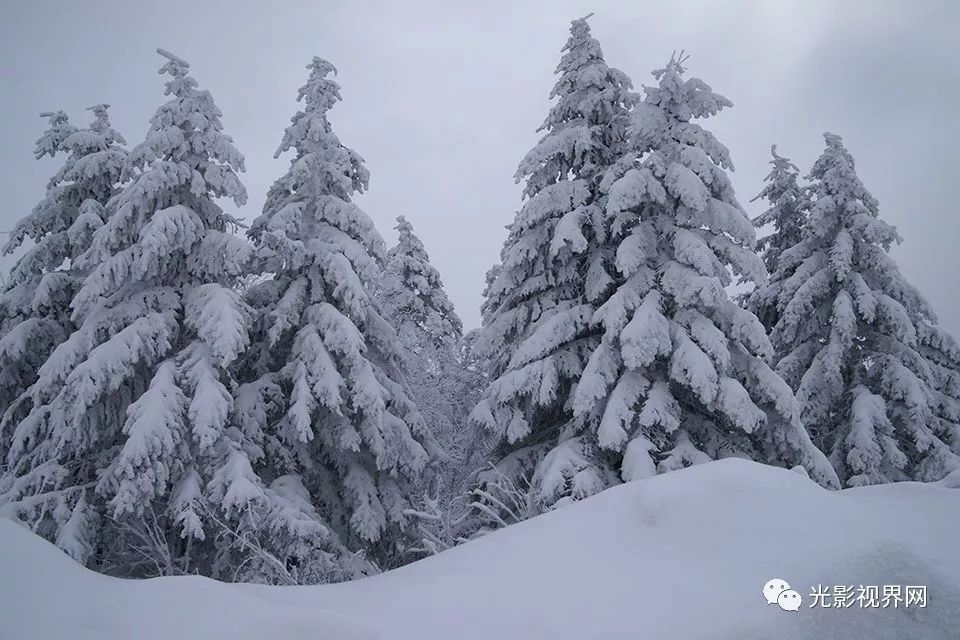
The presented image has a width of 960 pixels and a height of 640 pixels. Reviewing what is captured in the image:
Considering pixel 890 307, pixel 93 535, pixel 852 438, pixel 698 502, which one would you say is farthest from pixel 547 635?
pixel 890 307

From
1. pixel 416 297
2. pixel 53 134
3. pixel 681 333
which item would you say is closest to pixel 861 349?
pixel 681 333

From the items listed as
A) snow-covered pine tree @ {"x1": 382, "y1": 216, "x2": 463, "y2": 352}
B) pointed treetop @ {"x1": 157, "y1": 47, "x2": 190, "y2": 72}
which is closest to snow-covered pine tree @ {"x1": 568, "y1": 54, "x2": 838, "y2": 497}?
pointed treetop @ {"x1": 157, "y1": 47, "x2": 190, "y2": 72}

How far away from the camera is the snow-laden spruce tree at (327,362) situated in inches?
486

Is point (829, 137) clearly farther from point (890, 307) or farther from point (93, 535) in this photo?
point (93, 535)

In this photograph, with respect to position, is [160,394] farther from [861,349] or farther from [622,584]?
[861,349]

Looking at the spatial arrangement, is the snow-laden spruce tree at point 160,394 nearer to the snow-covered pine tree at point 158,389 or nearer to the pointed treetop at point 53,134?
the snow-covered pine tree at point 158,389

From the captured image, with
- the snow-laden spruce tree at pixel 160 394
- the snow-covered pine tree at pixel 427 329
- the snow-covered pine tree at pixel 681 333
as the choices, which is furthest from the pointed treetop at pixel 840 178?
the snow-laden spruce tree at pixel 160 394

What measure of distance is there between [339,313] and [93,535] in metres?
5.84

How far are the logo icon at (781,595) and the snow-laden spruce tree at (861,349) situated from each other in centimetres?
1205

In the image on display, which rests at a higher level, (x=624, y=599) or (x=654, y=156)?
(x=654, y=156)

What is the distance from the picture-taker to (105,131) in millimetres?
15156

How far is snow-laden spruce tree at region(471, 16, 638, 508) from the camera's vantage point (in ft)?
38.2

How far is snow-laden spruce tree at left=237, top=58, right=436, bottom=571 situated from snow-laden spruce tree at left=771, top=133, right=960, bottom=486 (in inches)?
394

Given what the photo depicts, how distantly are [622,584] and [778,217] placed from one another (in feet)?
60.1
